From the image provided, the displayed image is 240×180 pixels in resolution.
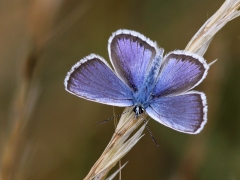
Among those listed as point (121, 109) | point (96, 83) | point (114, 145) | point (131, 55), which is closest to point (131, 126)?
point (114, 145)

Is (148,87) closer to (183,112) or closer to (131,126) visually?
(183,112)

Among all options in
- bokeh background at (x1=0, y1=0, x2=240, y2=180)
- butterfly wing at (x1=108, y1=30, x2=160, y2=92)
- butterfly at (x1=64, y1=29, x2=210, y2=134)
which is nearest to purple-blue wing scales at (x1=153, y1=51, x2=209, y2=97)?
butterfly at (x1=64, y1=29, x2=210, y2=134)

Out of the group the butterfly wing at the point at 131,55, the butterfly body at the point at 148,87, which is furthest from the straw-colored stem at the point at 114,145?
the butterfly wing at the point at 131,55

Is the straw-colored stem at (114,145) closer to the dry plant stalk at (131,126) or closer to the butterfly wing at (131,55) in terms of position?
the dry plant stalk at (131,126)

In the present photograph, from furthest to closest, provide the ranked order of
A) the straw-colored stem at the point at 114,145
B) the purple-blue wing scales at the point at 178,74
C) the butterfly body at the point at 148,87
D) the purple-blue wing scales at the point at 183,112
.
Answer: the butterfly body at the point at 148,87
the purple-blue wing scales at the point at 178,74
the purple-blue wing scales at the point at 183,112
the straw-colored stem at the point at 114,145

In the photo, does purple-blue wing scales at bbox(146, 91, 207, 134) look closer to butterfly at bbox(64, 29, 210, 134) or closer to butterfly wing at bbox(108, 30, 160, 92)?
butterfly at bbox(64, 29, 210, 134)
